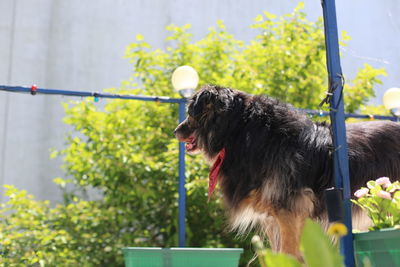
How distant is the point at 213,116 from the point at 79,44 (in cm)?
599

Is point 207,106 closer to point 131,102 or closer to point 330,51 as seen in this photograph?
point 330,51

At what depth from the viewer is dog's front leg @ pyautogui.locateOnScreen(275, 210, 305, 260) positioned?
11.4 feet

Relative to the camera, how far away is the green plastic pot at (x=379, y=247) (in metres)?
2.03

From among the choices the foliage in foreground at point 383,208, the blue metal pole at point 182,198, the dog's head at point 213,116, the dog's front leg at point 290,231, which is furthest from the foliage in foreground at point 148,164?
→ the foliage in foreground at point 383,208

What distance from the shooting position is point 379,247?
Answer: 2.13 metres

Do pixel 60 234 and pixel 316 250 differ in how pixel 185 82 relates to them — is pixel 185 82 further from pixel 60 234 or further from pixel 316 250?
pixel 316 250

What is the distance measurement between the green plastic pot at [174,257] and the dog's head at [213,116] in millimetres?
665

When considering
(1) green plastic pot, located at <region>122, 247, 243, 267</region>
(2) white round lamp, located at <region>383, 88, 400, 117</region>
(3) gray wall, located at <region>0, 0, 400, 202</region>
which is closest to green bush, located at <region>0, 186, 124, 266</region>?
(3) gray wall, located at <region>0, 0, 400, 202</region>

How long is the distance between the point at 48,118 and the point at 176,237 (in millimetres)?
3714

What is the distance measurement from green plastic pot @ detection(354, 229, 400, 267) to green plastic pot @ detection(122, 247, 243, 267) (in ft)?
4.86

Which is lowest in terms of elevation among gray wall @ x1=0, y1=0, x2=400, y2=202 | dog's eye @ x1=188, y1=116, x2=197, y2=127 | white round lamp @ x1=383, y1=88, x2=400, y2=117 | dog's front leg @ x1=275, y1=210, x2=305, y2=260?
dog's front leg @ x1=275, y1=210, x2=305, y2=260

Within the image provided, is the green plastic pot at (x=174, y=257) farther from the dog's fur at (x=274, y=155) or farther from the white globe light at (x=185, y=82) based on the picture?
the white globe light at (x=185, y=82)

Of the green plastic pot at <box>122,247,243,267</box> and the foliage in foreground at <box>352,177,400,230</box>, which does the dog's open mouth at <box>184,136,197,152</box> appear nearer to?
the green plastic pot at <box>122,247,243,267</box>

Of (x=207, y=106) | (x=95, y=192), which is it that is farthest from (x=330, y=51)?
(x=95, y=192)
